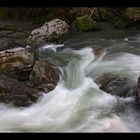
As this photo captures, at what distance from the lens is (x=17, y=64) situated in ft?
23.4

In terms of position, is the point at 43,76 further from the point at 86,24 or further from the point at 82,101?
the point at 86,24

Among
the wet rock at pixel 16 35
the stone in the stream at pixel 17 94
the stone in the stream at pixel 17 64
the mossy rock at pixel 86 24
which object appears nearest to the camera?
the stone in the stream at pixel 17 94

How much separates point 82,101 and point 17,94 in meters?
1.25

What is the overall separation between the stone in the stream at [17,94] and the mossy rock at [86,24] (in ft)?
17.3

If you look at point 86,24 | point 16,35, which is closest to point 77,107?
point 16,35

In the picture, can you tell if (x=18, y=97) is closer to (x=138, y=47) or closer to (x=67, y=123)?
(x=67, y=123)

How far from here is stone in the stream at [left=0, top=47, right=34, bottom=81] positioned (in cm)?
696

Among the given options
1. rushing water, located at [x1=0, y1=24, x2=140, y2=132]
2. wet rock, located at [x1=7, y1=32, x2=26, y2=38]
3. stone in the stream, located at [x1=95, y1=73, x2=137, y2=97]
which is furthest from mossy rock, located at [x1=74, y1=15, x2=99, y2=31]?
stone in the stream, located at [x1=95, y1=73, x2=137, y2=97]

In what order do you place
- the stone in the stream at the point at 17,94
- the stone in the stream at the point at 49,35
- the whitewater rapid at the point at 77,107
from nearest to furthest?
the whitewater rapid at the point at 77,107
the stone in the stream at the point at 17,94
the stone in the stream at the point at 49,35

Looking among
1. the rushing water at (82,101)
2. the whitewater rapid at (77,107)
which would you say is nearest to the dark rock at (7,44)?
the rushing water at (82,101)

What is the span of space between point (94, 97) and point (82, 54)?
8.87 feet

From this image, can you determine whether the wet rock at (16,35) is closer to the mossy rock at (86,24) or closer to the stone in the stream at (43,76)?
the mossy rock at (86,24)

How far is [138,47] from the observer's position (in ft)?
29.6

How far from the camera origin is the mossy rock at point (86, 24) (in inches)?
435
